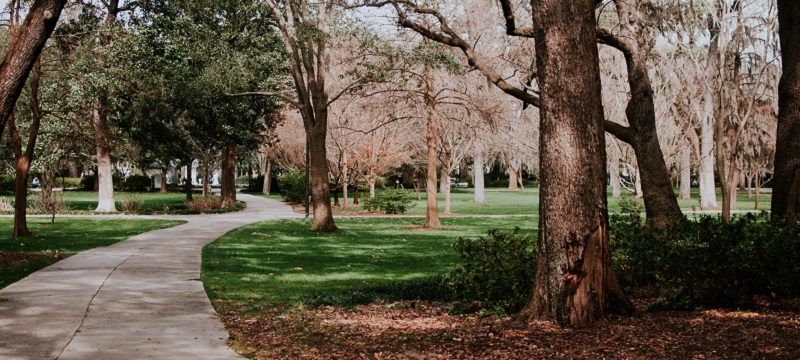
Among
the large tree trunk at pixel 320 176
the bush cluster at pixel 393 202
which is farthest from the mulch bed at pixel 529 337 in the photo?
the bush cluster at pixel 393 202

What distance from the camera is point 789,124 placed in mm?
9016

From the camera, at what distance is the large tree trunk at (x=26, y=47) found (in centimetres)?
806

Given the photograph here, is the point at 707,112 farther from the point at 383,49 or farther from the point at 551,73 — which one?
the point at 551,73

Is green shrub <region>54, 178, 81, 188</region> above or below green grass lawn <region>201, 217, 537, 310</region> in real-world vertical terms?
above

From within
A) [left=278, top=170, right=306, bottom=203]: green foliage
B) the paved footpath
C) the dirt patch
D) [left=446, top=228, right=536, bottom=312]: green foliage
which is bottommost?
the paved footpath

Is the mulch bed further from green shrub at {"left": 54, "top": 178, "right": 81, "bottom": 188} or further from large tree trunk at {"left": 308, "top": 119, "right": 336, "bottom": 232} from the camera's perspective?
green shrub at {"left": 54, "top": 178, "right": 81, "bottom": 188}

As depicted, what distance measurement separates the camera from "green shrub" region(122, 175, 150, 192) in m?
64.6

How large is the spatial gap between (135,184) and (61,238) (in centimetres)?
4968

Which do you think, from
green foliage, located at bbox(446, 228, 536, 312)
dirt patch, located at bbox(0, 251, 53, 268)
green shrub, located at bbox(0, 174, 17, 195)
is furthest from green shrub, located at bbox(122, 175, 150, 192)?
green foliage, located at bbox(446, 228, 536, 312)

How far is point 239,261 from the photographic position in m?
13.8

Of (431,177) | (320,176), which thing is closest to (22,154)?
→ (320,176)

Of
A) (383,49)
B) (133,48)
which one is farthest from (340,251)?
(133,48)

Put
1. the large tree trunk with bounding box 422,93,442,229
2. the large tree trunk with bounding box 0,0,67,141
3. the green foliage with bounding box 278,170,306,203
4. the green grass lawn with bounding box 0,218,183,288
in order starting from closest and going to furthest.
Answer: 1. the large tree trunk with bounding box 0,0,67,141
2. the green grass lawn with bounding box 0,218,183,288
3. the large tree trunk with bounding box 422,93,442,229
4. the green foliage with bounding box 278,170,306,203

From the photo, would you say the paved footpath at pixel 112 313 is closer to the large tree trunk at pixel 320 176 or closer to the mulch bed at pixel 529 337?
the mulch bed at pixel 529 337
